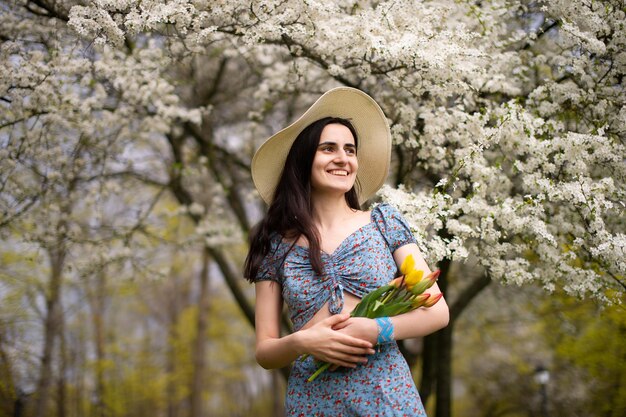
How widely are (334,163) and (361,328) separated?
727 millimetres

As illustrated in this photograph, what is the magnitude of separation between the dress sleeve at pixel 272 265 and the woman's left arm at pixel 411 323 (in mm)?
414

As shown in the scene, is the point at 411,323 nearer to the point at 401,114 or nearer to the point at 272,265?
the point at 272,265

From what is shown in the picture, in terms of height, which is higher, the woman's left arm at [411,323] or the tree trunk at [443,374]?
the woman's left arm at [411,323]

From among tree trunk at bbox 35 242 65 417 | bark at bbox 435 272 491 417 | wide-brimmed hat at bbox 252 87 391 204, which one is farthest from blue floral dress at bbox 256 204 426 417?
tree trunk at bbox 35 242 65 417

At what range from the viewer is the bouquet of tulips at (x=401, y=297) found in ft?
6.41

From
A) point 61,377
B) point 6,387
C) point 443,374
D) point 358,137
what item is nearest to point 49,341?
point 6,387

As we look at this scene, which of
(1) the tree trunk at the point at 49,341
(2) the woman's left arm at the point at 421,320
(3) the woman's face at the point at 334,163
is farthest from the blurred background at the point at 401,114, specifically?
(2) the woman's left arm at the point at 421,320

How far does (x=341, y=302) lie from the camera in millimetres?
2104

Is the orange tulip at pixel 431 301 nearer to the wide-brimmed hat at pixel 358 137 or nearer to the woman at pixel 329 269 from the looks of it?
the woman at pixel 329 269

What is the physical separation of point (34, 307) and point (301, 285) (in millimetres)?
9115

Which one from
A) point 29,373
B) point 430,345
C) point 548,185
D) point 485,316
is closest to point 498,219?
point 548,185

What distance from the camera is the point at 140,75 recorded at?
461cm

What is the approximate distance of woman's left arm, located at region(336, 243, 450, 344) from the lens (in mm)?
1938

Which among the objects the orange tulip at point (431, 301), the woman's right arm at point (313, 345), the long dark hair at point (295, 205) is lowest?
the woman's right arm at point (313, 345)
